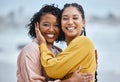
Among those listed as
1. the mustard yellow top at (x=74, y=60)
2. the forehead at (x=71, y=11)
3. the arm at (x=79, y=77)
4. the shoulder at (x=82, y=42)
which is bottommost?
the arm at (x=79, y=77)

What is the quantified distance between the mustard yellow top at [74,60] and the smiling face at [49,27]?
32 centimetres

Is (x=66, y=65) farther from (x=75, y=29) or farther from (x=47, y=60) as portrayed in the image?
(x=75, y=29)

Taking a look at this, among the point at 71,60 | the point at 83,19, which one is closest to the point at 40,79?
the point at 71,60

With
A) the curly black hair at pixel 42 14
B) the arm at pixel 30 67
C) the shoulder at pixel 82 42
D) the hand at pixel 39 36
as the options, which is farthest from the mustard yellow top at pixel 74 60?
the curly black hair at pixel 42 14

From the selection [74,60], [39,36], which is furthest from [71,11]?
[74,60]

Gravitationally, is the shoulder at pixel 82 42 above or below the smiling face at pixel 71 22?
below

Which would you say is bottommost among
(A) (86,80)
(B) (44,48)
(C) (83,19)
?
(A) (86,80)

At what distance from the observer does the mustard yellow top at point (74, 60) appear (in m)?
2.93

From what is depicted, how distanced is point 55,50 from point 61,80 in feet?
1.36

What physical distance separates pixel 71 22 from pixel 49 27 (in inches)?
8.3

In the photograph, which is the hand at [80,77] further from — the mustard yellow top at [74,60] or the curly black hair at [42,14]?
the curly black hair at [42,14]

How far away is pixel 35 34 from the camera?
11.3ft

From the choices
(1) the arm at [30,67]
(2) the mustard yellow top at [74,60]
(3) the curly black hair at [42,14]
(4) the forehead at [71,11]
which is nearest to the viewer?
(2) the mustard yellow top at [74,60]

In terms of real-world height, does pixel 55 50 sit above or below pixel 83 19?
below
